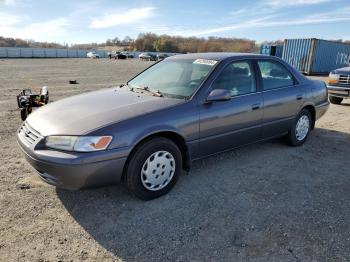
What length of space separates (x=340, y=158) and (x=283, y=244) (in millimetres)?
2754

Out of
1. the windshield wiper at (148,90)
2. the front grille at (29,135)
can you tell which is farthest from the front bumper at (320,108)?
the front grille at (29,135)

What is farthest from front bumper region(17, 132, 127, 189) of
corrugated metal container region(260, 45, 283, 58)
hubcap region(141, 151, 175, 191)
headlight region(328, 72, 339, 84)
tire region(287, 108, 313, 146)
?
corrugated metal container region(260, 45, 283, 58)

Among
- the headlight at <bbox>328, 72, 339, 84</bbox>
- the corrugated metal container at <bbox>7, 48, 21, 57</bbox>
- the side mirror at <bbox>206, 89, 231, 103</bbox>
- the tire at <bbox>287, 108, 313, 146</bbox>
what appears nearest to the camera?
the side mirror at <bbox>206, 89, 231, 103</bbox>

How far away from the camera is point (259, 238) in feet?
9.68

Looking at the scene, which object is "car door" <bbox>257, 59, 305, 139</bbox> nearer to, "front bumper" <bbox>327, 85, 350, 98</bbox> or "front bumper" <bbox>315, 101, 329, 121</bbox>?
"front bumper" <bbox>315, 101, 329, 121</bbox>

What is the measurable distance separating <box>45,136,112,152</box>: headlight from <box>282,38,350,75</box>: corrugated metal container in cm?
2351

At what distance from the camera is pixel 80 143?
3.05 meters

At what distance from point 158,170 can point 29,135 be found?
1.42 meters

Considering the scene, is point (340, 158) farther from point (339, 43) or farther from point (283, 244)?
point (339, 43)

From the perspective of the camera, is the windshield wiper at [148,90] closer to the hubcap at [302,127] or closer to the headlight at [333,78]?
the hubcap at [302,127]

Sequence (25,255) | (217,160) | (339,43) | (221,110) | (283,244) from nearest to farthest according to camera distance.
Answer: (25,255), (283,244), (221,110), (217,160), (339,43)

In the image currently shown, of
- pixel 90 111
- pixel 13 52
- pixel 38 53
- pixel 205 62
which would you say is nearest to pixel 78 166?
pixel 90 111

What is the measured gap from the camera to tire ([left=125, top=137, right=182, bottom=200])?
11.0 ft

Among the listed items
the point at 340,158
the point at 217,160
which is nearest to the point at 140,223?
the point at 217,160
